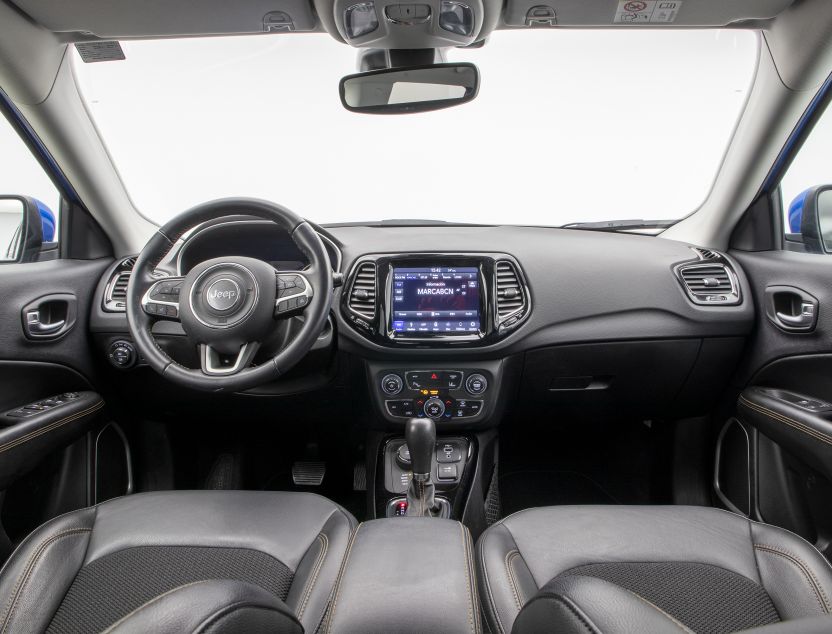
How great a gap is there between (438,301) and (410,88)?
30.3 inches

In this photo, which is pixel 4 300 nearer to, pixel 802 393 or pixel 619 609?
pixel 619 609

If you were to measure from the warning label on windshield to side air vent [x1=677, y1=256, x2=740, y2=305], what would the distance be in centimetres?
84

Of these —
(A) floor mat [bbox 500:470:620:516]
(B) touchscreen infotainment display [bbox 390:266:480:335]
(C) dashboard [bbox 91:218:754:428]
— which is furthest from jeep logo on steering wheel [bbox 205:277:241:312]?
(A) floor mat [bbox 500:470:620:516]

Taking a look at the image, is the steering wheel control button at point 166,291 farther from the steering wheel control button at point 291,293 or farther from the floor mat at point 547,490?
the floor mat at point 547,490

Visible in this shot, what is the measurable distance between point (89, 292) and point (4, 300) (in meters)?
0.32

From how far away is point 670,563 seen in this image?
49.8 inches

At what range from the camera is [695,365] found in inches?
81.6

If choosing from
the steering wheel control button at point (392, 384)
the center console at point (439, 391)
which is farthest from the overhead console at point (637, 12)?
the steering wheel control button at point (392, 384)

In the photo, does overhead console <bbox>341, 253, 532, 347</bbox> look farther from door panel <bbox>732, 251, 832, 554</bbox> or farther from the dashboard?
door panel <bbox>732, 251, 832, 554</bbox>

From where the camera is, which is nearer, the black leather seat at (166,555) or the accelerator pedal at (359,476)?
the black leather seat at (166,555)

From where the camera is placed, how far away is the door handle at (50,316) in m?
1.79

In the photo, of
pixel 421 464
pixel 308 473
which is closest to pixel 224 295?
pixel 421 464

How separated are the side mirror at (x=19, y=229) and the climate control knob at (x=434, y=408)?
59.4 inches

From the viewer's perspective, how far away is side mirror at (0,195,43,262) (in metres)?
1.99
